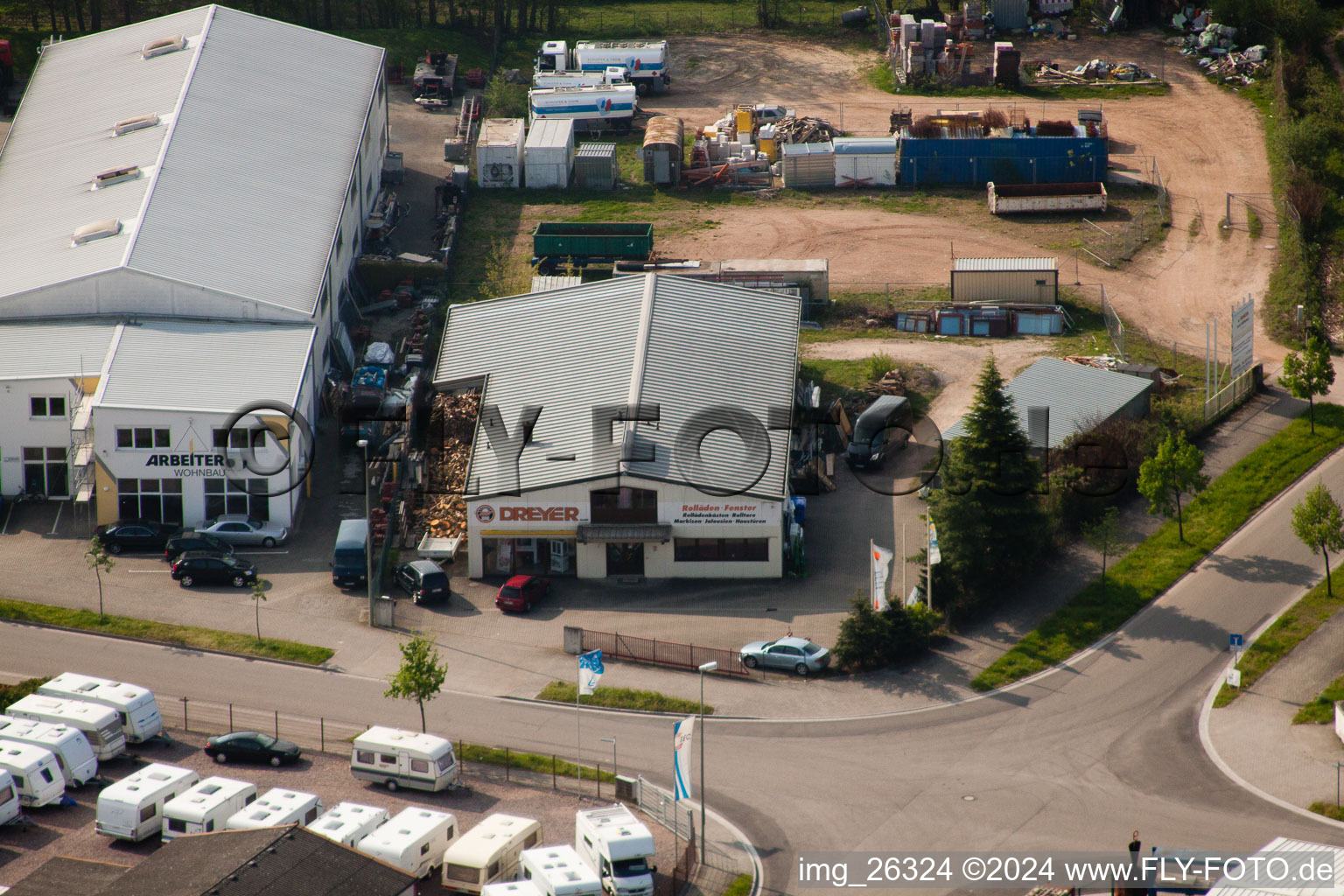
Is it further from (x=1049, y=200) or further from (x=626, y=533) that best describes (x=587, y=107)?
(x=626, y=533)

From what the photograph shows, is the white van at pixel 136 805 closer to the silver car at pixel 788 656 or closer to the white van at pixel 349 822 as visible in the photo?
the white van at pixel 349 822

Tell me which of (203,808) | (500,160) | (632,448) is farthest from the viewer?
(500,160)

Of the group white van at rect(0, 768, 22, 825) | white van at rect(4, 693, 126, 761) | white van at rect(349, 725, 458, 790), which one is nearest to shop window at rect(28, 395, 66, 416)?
white van at rect(4, 693, 126, 761)

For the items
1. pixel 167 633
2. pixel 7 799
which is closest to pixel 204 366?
pixel 167 633

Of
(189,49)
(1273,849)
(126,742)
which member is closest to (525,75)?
(189,49)

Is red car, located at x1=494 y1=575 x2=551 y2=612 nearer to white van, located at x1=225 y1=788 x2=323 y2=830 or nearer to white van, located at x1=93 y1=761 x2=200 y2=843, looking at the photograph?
white van, located at x1=225 y1=788 x2=323 y2=830

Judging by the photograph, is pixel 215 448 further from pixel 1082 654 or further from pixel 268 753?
pixel 1082 654
